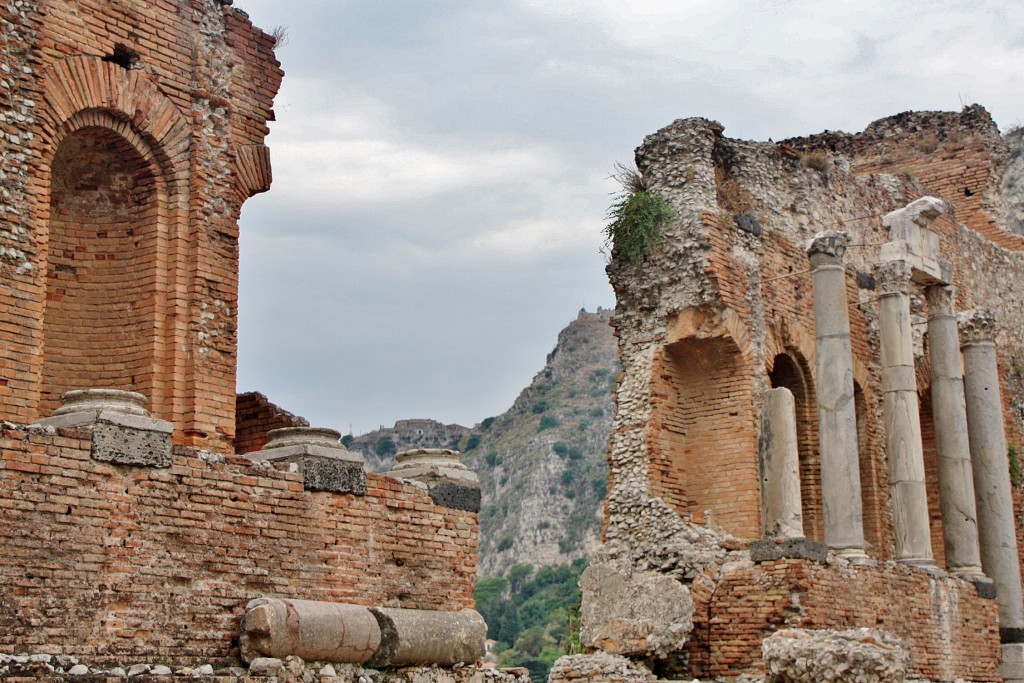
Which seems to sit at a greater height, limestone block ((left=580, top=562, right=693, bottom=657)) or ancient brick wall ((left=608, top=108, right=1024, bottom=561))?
ancient brick wall ((left=608, top=108, right=1024, bottom=561))

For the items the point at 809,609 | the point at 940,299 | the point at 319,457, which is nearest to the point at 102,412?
the point at 319,457

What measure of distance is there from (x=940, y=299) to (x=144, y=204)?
13.3 m

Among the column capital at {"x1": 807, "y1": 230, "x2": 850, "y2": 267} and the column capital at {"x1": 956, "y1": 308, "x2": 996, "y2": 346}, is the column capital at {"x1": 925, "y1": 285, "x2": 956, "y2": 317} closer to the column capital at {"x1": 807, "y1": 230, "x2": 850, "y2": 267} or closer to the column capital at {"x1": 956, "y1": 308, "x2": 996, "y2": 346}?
the column capital at {"x1": 956, "y1": 308, "x2": 996, "y2": 346}

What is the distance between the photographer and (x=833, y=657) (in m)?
13.6

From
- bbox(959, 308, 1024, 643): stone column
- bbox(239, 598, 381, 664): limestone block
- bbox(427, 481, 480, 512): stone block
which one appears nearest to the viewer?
bbox(239, 598, 381, 664): limestone block

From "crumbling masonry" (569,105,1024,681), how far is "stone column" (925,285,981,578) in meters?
0.03

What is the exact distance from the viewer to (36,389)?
9.43m

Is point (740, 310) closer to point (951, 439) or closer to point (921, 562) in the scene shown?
point (921, 562)

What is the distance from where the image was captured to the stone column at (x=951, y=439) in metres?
19.8

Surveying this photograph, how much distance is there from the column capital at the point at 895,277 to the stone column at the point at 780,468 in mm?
2814

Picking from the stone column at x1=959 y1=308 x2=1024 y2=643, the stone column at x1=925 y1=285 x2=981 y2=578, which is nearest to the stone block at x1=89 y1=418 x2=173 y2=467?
the stone column at x1=925 y1=285 x2=981 y2=578

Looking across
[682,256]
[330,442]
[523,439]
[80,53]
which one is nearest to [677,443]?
[682,256]

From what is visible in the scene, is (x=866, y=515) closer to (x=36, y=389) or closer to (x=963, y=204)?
(x=963, y=204)

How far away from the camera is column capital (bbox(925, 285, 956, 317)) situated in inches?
813
